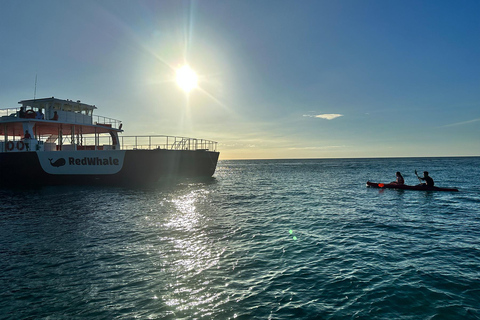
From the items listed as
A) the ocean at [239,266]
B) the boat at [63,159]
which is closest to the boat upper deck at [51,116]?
the boat at [63,159]

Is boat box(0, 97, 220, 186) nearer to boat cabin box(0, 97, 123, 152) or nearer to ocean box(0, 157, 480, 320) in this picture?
boat cabin box(0, 97, 123, 152)

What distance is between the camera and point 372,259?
336 inches

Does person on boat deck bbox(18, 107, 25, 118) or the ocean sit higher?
person on boat deck bbox(18, 107, 25, 118)

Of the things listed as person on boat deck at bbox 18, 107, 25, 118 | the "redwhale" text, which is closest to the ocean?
the "redwhale" text

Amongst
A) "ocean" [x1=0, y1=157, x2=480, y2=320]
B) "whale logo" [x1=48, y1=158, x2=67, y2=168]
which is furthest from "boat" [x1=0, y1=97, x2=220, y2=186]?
"ocean" [x1=0, y1=157, x2=480, y2=320]

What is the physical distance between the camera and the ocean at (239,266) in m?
5.79

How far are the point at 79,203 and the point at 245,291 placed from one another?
16776mm

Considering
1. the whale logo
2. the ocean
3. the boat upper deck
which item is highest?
the boat upper deck

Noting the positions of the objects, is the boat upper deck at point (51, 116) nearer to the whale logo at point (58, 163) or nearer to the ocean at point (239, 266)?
the whale logo at point (58, 163)

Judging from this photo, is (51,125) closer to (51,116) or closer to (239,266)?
(51,116)

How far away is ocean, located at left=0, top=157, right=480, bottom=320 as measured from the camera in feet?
19.0

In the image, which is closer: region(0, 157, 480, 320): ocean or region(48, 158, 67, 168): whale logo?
region(0, 157, 480, 320): ocean

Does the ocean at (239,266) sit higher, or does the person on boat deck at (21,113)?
the person on boat deck at (21,113)

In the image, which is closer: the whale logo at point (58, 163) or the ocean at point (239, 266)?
the ocean at point (239, 266)
